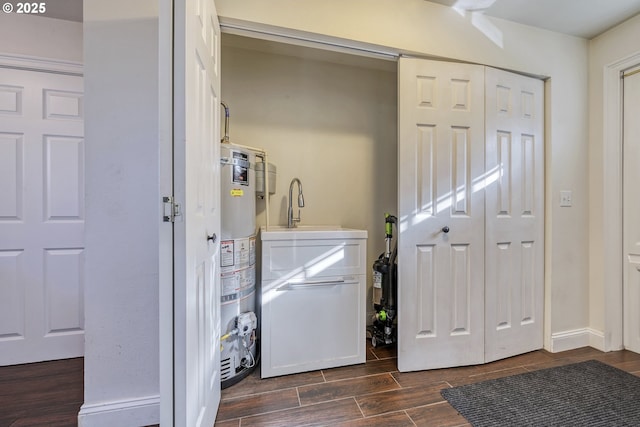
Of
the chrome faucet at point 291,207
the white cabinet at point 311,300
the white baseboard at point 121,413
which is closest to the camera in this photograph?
the white baseboard at point 121,413

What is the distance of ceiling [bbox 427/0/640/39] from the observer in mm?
1744

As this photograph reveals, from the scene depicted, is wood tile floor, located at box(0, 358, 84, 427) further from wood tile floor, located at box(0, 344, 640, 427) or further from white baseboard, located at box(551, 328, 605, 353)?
white baseboard, located at box(551, 328, 605, 353)

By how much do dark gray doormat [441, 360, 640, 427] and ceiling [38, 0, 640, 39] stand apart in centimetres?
244

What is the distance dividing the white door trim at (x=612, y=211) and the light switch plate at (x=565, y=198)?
0.81 ft

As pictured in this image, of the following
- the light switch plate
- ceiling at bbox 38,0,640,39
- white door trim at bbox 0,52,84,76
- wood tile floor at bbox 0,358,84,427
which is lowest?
wood tile floor at bbox 0,358,84,427

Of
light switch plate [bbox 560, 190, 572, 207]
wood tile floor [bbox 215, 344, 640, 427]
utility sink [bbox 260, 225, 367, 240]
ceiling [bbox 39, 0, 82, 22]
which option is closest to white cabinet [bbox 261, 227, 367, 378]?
utility sink [bbox 260, 225, 367, 240]

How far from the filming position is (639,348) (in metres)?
1.98

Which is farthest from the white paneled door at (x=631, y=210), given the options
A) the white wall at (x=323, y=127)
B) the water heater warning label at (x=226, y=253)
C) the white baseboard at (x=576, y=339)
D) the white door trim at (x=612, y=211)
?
the water heater warning label at (x=226, y=253)

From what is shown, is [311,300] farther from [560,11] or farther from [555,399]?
[560,11]

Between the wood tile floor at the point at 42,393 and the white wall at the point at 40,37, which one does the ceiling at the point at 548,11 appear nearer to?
the white wall at the point at 40,37

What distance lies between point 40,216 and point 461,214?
3012mm

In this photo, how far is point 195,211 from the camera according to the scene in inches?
39.2

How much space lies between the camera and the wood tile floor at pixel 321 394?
134 centimetres

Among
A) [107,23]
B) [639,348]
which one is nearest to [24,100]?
[107,23]
